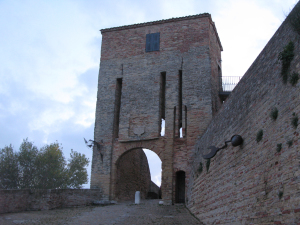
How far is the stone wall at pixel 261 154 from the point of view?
5.76 m

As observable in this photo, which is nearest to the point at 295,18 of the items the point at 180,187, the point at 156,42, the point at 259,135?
the point at 259,135

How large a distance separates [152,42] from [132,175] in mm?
7368

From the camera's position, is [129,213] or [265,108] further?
[129,213]

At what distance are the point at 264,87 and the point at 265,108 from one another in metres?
0.51

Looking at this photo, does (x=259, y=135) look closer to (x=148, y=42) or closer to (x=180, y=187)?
(x=180, y=187)

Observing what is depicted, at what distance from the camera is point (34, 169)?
973 inches

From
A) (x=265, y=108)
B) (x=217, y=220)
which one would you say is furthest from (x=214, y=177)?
(x=265, y=108)

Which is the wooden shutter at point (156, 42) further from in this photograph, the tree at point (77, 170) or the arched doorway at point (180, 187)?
the tree at point (77, 170)

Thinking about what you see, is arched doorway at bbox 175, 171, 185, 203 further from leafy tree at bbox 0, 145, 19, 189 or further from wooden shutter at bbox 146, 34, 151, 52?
leafy tree at bbox 0, 145, 19, 189

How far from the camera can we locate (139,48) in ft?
61.7

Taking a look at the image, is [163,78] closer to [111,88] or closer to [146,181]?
[111,88]

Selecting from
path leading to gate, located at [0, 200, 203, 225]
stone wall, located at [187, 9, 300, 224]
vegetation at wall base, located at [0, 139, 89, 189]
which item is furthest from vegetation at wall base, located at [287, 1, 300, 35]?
vegetation at wall base, located at [0, 139, 89, 189]

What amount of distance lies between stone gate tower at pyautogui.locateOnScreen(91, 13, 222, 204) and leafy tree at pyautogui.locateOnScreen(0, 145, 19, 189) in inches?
365

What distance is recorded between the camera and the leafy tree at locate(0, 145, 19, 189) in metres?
23.7
